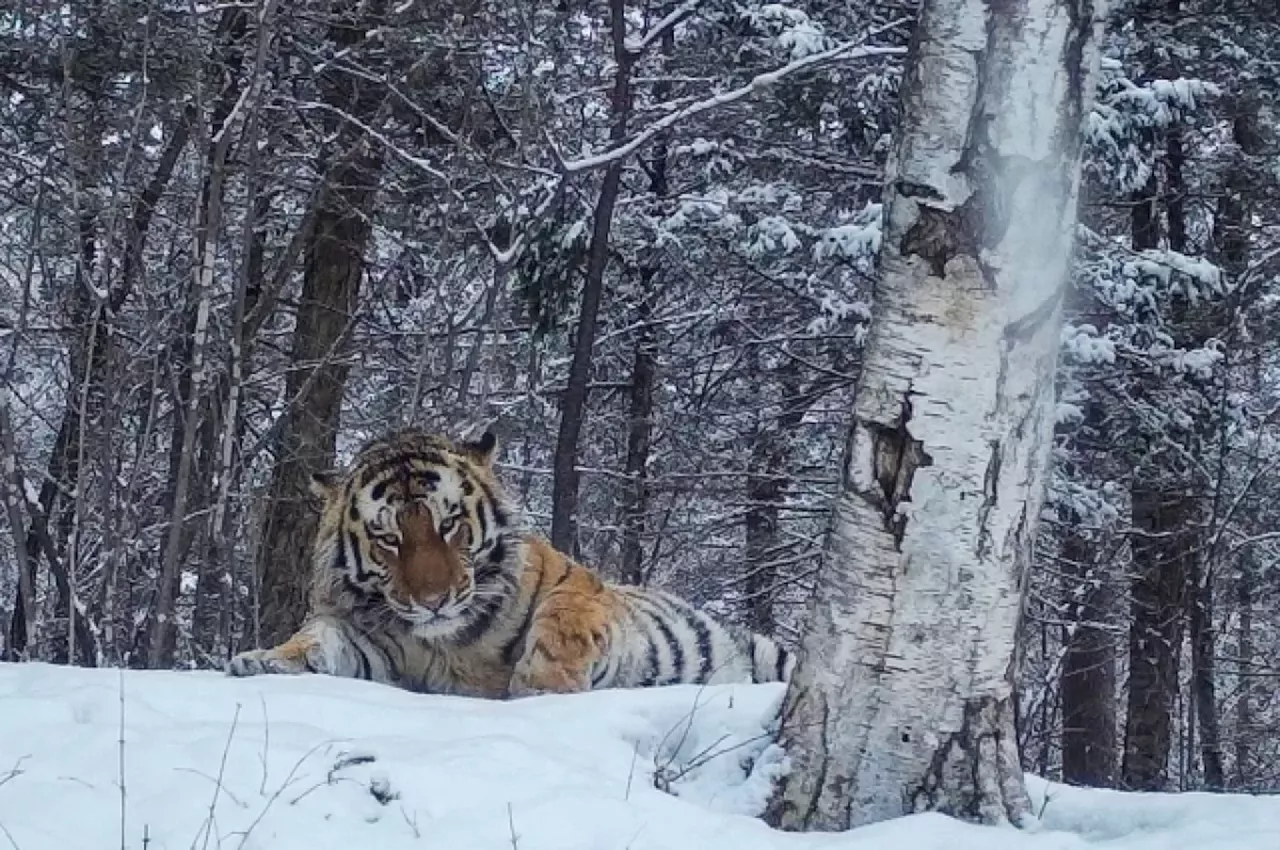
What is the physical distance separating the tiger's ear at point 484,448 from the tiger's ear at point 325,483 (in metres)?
0.52

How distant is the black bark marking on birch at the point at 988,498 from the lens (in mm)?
3822

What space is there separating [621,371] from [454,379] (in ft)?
9.47

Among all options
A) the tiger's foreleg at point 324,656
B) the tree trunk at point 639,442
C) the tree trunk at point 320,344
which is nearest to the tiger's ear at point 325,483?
the tiger's foreleg at point 324,656

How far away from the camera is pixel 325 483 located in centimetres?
595

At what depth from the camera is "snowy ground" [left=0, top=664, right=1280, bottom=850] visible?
10.7 ft

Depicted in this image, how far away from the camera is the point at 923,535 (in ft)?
12.5

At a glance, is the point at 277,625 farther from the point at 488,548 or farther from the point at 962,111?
the point at 962,111

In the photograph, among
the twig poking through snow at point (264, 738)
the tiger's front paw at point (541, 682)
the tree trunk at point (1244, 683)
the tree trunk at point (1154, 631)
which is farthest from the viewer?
the tree trunk at point (1244, 683)

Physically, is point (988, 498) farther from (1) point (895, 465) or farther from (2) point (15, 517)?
(2) point (15, 517)

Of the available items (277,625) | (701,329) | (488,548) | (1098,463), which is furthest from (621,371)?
(488,548)

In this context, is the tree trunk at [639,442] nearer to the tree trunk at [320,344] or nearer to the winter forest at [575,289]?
the winter forest at [575,289]

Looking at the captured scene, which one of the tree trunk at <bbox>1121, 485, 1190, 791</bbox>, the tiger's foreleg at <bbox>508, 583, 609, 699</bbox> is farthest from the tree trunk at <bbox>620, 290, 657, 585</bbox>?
the tiger's foreleg at <bbox>508, 583, 609, 699</bbox>

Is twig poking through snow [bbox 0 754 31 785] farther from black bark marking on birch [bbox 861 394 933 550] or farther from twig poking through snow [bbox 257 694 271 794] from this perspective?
black bark marking on birch [bbox 861 394 933 550]

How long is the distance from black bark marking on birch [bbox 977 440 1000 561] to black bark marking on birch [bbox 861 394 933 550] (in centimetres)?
15
